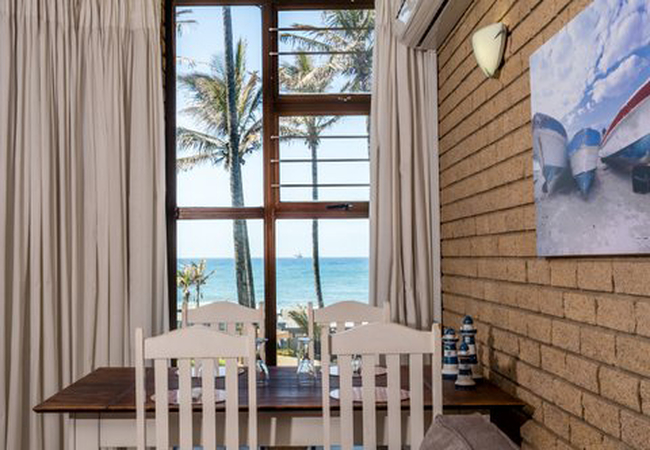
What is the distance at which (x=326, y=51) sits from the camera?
144 inches

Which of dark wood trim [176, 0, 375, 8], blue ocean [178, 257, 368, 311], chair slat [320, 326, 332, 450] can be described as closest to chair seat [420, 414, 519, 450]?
chair slat [320, 326, 332, 450]

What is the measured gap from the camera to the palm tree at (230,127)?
363 cm

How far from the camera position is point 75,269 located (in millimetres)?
3281

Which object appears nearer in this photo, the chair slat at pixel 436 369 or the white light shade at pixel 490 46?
the chair slat at pixel 436 369

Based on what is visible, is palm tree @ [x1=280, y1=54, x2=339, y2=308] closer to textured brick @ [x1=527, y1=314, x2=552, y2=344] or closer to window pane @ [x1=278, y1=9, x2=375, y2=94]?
window pane @ [x1=278, y1=9, x2=375, y2=94]

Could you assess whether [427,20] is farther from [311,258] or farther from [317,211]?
[311,258]

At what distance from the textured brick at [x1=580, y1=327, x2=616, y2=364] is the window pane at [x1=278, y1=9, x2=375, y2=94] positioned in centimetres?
236

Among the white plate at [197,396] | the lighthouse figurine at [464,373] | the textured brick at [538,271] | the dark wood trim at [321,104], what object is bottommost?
the white plate at [197,396]

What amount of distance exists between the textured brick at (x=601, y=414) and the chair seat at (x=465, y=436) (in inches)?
9.4

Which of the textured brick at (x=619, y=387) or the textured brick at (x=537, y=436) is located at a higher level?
the textured brick at (x=619, y=387)

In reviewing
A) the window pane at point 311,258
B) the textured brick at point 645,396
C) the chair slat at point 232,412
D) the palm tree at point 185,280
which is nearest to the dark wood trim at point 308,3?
the window pane at point 311,258

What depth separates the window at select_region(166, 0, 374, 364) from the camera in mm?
3625

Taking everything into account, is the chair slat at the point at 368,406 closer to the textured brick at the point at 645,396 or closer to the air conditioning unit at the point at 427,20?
the textured brick at the point at 645,396

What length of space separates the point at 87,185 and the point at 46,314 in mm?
717
